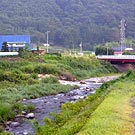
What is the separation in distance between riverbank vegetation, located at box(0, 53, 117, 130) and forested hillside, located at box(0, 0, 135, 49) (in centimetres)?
6641

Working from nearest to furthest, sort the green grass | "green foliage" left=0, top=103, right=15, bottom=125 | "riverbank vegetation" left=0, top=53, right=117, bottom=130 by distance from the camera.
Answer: the green grass < "green foliage" left=0, top=103, right=15, bottom=125 < "riverbank vegetation" left=0, top=53, right=117, bottom=130

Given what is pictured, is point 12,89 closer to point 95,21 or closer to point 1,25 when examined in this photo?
point 1,25

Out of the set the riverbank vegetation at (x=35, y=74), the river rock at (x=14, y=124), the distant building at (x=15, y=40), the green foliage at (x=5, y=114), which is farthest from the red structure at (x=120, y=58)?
the river rock at (x=14, y=124)

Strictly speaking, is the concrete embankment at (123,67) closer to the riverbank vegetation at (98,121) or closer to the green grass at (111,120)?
the riverbank vegetation at (98,121)

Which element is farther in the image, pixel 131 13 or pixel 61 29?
pixel 131 13

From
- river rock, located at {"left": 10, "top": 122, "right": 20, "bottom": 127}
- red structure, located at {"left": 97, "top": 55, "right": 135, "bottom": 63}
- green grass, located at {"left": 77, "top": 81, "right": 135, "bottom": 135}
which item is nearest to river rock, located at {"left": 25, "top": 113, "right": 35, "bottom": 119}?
river rock, located at {"left": 10, "top": 122, "right": 20, "bottom": 127}

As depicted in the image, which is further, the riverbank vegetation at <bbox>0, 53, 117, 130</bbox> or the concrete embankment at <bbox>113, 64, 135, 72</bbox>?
the concrete embankment at <bbox>113, 64, 135, 72</bbox>

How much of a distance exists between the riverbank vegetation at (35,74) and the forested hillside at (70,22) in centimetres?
6641

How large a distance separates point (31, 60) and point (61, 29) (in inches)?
3437

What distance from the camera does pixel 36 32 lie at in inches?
6344

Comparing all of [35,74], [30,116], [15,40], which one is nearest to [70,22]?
[15,40]

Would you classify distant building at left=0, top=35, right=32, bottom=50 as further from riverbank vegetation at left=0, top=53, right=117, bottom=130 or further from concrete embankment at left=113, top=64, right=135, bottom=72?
concrete embankment at left=113, top=64, right=135, bottom=72

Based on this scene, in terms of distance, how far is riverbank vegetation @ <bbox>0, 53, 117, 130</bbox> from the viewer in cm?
3799

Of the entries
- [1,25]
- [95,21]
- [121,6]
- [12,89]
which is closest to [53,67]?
[12,89]
